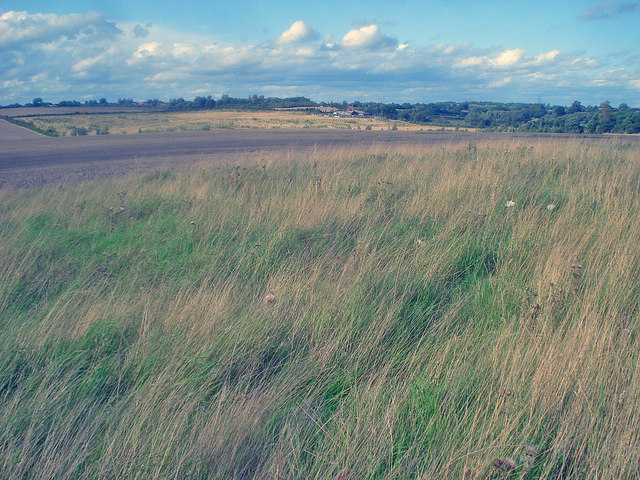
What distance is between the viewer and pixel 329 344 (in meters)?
2.69

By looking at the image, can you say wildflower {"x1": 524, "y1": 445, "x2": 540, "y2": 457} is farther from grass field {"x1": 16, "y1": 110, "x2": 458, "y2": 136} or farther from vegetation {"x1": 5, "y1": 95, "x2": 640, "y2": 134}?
grass field {"x1": 16, "y1": 110, "x2": 458, "y2": 136}

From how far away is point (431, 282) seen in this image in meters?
3.53

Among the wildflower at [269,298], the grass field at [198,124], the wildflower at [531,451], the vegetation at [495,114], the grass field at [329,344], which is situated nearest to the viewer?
the wildflower at [531,451]

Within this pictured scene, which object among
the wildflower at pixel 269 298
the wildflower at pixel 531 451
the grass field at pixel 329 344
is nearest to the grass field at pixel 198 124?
the grass field at pixel 329 344

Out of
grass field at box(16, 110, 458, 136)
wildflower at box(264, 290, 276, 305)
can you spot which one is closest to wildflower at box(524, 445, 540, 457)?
wildflower at box(264, 290, 276, 305)

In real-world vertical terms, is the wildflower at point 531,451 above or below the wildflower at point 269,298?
above

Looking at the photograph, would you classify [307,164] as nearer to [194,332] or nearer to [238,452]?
[194,332]

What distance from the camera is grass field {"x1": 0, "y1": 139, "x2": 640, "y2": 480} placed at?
1.86 m

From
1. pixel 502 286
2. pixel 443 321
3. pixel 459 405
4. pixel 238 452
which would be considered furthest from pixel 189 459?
pixel 502 286

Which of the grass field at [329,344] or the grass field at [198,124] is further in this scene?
the grass field at [198,124]

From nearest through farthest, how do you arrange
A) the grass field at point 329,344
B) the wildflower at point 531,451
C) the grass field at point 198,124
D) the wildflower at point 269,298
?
the wildflower at point 531,451 < the grass field at point 329,344 < the wildflower at point 269,298 < the grass field at point 198,124

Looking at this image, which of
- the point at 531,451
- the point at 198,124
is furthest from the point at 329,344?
the point at 198,124

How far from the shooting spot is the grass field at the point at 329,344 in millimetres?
1862

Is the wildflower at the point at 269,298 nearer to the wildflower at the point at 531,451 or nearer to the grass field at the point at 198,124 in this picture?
the wildflower at the point at 531,451
